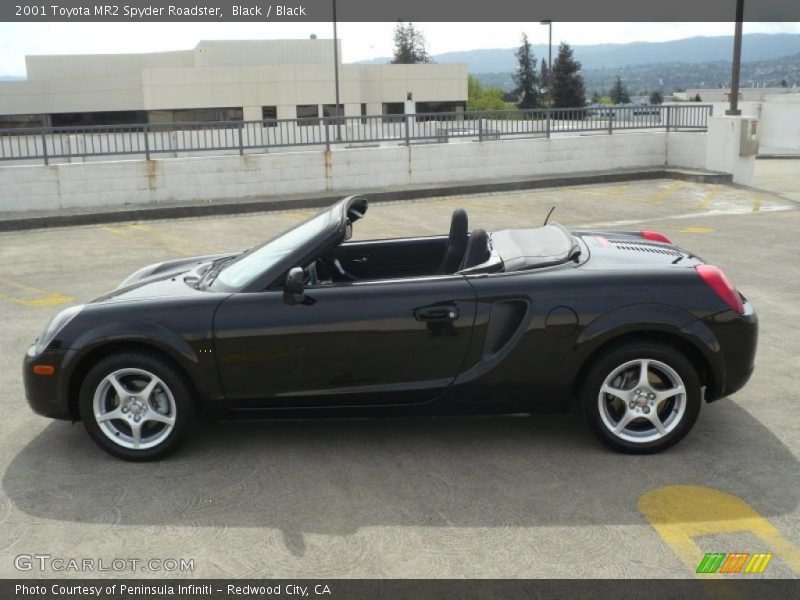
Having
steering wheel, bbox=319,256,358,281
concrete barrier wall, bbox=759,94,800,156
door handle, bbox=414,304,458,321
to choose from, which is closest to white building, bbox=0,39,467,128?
concrete barrier wall, bbox=759,94,800,156

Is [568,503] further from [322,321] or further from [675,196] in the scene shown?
[675,196]

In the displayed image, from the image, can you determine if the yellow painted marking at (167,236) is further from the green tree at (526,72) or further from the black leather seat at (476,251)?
the green tree at (526,72)

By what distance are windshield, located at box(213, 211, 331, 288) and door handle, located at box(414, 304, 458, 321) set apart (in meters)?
0.75

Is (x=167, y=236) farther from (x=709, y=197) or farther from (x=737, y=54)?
(x=737, y=54)

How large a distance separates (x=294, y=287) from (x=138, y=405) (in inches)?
43.9

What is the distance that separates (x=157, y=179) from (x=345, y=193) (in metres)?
3.72

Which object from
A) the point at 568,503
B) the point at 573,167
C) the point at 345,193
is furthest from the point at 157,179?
the point at 568,503

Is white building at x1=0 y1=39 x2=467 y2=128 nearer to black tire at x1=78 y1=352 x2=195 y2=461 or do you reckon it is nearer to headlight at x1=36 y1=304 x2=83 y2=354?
headlight at x1=36 y1=304 x2=83 y2=354

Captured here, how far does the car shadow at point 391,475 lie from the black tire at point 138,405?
11 centimetres

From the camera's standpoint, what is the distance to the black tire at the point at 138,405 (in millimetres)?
4629

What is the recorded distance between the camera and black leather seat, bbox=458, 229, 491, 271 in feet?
15.8

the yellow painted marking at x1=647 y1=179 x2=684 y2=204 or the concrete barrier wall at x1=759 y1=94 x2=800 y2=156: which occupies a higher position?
the concrete barrier wall at x1=759 y1=94 x2=800 y2=156
